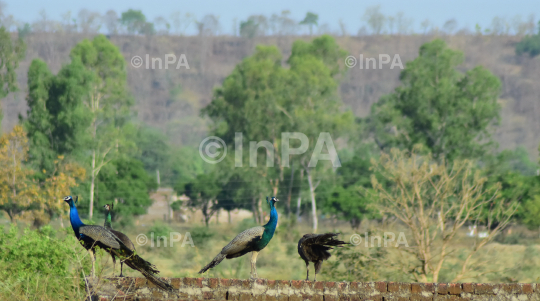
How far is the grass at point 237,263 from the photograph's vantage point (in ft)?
42.8

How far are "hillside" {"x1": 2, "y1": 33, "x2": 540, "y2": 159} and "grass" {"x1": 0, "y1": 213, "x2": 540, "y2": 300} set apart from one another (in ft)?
272

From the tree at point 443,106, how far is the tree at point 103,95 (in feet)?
58.9

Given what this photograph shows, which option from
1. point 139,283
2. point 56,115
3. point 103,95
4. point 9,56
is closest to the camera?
point 139,283

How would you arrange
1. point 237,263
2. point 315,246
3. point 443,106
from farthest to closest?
point 443,106 → point 237,263 → point 315,246

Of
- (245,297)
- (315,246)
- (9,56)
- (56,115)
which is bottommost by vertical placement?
(245,297)

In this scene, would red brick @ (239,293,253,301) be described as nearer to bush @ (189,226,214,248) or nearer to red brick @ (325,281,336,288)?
red brick @ (325,281,336,288)

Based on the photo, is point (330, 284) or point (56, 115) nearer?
point (330, 284)

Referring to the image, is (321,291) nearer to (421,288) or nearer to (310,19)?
(421,288)

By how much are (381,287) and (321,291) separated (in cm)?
78

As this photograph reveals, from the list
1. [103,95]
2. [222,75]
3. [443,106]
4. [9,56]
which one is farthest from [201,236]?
[222,75]

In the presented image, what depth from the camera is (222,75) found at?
6038 inches

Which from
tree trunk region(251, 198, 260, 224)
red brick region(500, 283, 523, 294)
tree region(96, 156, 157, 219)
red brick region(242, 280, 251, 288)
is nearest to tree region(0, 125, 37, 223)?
tree region(96, 156, 157, 219)

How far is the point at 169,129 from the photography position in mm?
129250

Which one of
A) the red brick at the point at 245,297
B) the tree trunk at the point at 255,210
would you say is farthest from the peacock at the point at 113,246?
the tree trunk at the point at 255,210
